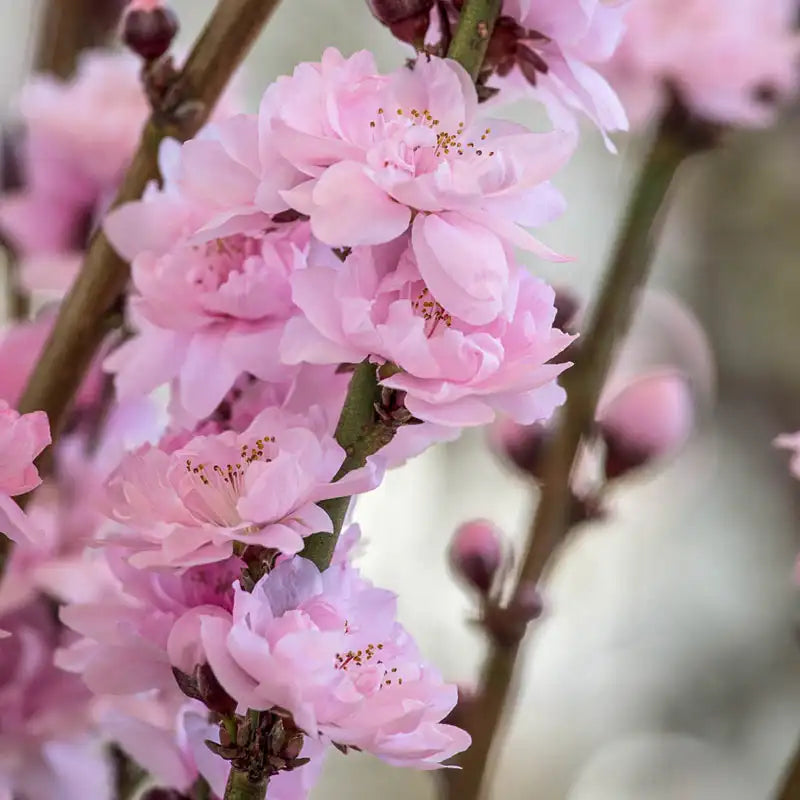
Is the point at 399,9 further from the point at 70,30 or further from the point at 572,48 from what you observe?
the point at 70,30

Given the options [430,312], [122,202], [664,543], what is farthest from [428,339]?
[664,543]

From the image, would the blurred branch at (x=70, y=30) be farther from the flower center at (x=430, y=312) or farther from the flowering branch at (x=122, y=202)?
the flower center at (x=430, y=312)

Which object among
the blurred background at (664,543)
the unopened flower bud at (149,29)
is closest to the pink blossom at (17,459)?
the unopened flower bud at (149,29)

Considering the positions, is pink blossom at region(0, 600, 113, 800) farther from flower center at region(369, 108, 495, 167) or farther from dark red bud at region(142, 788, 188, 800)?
flower center at region(369, 108, 495, 167)

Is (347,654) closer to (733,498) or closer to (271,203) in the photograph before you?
(271,203)

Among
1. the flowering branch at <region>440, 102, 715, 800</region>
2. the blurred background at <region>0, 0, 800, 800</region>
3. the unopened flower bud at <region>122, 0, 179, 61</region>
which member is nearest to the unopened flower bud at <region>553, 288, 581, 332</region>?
the flowering branch at <region>440, 102, 715, 800</region>

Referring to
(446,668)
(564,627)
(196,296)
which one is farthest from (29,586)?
(564,627)
